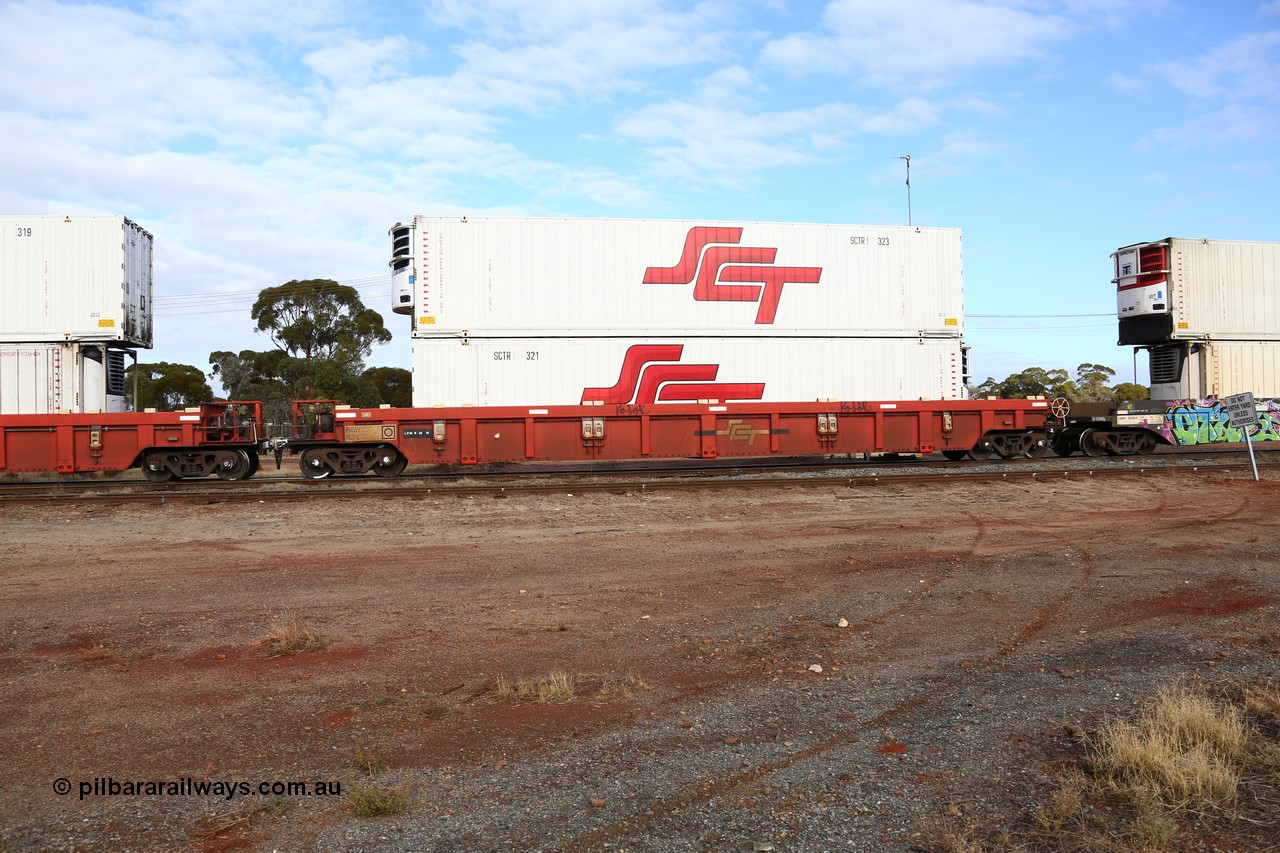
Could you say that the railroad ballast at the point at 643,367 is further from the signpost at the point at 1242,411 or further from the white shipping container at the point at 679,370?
the signpost at the point at 1242,411

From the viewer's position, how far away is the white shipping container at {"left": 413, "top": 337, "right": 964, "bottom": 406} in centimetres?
1593

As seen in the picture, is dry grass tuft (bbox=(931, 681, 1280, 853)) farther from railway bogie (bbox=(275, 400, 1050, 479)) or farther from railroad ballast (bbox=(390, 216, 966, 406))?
railroad ballast (bbox=(390, 216, 966, 406))

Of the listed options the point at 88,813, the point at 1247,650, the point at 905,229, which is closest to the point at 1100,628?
the point at 1247,650

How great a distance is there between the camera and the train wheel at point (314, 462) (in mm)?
15141

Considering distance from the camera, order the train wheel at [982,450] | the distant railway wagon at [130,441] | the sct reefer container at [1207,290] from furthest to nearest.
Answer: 1. the sct reefer container at [1207,290]
2. the train wheel at [982,450]
3. the distant railway wagon at [130,441]

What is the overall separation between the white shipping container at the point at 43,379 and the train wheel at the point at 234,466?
11.6ft

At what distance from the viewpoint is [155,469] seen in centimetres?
1496

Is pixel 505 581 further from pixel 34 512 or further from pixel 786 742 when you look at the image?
pixel 34 512

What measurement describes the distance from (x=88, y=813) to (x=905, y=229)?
17.4 metres

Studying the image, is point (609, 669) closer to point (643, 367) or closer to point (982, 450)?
point (643, 367)

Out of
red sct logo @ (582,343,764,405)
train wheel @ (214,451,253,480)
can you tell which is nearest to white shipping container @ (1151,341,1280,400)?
red sct logo @ (582,343,764,405)

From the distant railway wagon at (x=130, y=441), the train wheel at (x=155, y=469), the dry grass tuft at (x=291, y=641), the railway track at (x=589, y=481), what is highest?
the distant railway wagon at (x=130, y=441)

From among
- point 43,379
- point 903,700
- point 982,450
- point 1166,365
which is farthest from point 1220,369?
point 43,379

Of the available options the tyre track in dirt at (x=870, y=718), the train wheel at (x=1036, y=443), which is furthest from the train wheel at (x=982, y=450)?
the tyre track in dirt at (x=870, y=718)
